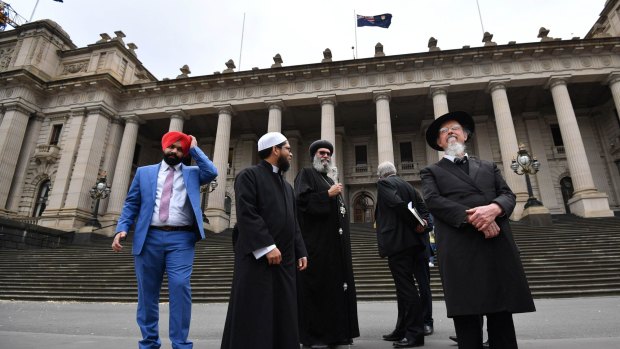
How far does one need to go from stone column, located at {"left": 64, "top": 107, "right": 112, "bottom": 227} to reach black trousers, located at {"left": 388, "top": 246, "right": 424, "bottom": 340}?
21354 millimetres

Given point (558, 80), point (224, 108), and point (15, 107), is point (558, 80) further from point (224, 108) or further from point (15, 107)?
point (15, 107)

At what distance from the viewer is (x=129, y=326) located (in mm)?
4918

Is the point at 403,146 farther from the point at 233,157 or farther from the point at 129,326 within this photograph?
the point at 129,326

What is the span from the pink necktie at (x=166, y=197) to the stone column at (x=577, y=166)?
20239 mm

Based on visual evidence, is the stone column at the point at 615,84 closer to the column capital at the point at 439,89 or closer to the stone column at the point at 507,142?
the stone column at the point at 507,142

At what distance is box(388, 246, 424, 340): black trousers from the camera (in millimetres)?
3533

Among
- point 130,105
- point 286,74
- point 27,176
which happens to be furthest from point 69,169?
point 286,74

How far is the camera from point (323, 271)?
3717 mm

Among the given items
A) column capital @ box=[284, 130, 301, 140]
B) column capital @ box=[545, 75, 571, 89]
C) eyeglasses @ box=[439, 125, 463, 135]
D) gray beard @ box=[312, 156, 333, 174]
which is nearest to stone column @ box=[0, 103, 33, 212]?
column capital @ box=[284, 130, 301, 140]

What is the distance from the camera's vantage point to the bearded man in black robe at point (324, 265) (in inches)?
139

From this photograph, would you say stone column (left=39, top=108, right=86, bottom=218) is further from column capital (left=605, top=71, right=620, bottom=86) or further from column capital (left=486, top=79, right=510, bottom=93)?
column capital (left=605, top=71, right=620, bottom=86)

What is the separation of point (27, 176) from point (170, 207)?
25.7 metres

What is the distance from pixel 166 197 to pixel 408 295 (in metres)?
2.76

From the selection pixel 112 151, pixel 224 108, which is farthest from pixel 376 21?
pixel 112 151
